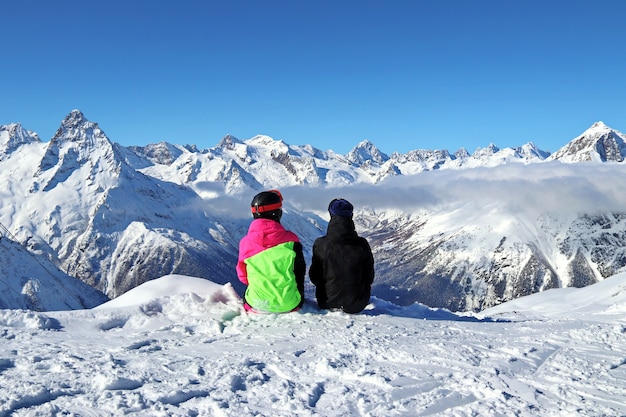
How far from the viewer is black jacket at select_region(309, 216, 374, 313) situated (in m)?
12.0

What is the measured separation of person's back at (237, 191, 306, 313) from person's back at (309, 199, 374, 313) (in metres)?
0.62

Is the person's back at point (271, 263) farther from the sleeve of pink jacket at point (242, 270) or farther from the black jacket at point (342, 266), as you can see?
the black jacket at point (342, 266)

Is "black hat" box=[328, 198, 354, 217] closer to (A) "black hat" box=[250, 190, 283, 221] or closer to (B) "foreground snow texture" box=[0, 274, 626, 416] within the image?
(A) "black hat" box=[250, 190, 283, 221]

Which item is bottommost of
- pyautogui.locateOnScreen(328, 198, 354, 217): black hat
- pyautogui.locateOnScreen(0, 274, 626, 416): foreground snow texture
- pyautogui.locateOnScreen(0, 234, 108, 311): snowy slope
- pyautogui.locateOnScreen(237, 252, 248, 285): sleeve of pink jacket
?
pyautogui.locateOnScreen(0, 234, 108, 311): snowy slope

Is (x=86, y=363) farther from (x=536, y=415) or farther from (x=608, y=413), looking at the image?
(x=608, y=413)

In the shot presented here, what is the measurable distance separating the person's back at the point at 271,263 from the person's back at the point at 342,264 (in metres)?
0.62

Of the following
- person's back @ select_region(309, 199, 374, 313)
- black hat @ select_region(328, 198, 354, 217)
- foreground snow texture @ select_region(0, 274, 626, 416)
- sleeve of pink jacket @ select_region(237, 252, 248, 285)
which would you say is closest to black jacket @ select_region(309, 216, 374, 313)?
person's back @ select_region(309, 199, 374, 313)

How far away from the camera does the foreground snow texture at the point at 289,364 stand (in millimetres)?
6320

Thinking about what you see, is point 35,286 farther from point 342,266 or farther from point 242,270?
point 342,266

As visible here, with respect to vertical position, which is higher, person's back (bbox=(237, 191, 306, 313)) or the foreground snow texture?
person's back (bbox=(237, 191, 306, 313))

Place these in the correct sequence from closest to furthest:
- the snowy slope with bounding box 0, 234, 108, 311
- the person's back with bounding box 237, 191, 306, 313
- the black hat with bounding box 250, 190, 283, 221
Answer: the person's back with bounding box 237, 191, 306, 313 < the black hat with bounding box 250, 190, 283, 221 < the snowy slope with bounding box 0, 234, 108, 311

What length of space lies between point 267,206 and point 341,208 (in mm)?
1803

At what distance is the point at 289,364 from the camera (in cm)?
803

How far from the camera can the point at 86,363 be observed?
7699mm
